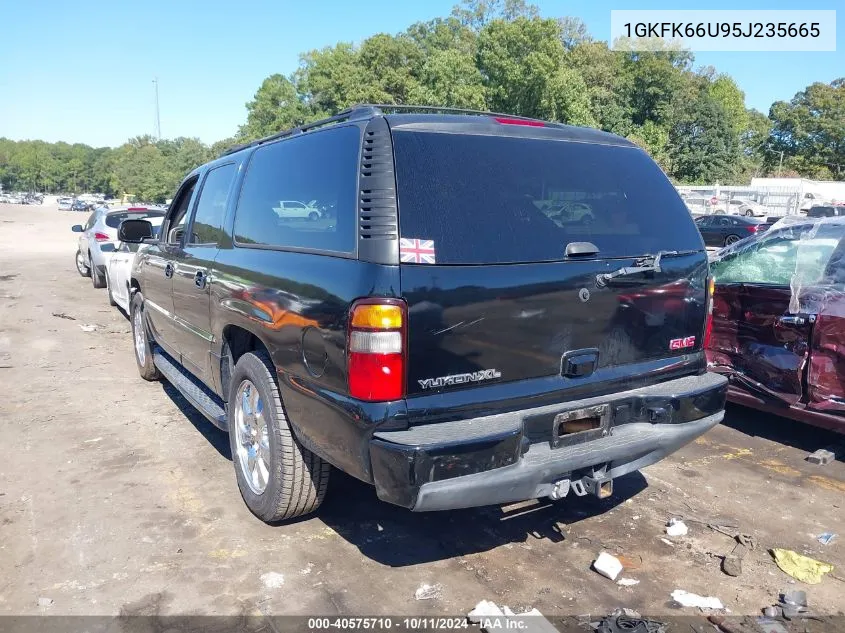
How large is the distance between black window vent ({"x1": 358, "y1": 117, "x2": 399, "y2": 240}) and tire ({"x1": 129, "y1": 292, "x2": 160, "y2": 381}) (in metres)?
4.02

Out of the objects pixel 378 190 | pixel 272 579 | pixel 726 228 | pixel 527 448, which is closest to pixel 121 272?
pixel 272 579

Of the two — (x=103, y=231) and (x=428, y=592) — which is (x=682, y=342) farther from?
(x=103, y=231)

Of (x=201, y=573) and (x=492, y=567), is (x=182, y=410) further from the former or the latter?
(x=492, y=567)

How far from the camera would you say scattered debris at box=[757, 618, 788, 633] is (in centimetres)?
281

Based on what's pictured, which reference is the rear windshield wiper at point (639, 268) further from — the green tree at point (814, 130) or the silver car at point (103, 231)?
the green tree at point (814, 130)

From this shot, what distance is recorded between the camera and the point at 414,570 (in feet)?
10.8

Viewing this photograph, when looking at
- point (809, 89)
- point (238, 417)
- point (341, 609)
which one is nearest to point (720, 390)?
point (341, 609)

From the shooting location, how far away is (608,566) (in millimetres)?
3227

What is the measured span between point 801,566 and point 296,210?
121 inches

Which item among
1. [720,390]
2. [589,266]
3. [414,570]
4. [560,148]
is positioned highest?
[560,148]

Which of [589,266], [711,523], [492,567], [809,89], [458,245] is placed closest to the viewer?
[458,245]

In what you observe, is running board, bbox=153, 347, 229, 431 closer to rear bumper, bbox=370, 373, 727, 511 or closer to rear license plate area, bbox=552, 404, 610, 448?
rear bumper, bbox=370, 373, 727, 511

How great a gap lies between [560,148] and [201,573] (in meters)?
2.74

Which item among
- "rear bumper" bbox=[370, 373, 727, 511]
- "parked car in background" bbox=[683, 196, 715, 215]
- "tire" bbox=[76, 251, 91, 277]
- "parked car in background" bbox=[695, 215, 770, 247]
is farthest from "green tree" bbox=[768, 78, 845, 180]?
"rear bumper" bbox=[370, 373, 727, 511]
